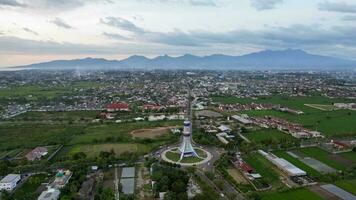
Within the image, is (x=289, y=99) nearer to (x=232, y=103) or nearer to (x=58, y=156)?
(x=232, y=103)

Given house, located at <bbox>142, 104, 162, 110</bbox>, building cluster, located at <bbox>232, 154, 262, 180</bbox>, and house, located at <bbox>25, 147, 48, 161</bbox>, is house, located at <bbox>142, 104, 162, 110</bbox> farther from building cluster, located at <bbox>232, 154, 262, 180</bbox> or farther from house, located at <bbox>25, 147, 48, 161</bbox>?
building cluster, located at <bbox>232, 154, 262, 180</bbox>

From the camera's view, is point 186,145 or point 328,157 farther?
point 186,145

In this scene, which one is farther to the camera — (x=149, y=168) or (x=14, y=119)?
(x=14, y=119)

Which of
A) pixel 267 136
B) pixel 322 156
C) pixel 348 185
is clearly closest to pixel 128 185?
pixel 348 185

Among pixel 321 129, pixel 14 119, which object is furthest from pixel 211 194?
pixel 14 119

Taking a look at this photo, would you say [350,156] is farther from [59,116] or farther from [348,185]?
[59,116]

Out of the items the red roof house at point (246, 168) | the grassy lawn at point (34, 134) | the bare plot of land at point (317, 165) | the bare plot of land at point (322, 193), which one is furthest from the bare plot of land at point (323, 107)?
the grassy lawn at point (34, 134)

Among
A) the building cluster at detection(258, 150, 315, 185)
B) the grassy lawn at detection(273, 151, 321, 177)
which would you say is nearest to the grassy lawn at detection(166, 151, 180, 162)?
the building cluster at detection(258, 150, 315, 185)
